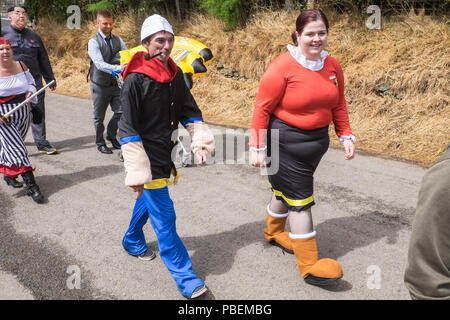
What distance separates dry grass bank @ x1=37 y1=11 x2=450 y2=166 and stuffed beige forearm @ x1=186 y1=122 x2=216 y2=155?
4148mm

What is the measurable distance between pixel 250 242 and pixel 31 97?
3.26m

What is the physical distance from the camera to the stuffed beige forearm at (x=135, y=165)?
9.21ft

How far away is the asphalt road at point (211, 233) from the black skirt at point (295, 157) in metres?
0.70

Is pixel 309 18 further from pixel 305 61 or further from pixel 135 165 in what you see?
pixel 135 165

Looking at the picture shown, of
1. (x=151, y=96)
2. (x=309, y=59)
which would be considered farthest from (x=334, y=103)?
(x=151, y=96)

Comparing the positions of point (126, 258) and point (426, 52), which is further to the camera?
point (426, 52)

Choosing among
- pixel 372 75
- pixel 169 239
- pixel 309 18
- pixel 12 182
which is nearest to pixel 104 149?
pixel 12 182

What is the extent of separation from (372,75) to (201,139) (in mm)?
6484

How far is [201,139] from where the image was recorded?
3.13m

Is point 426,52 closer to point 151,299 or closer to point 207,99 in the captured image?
point 207,99

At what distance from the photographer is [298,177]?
3221 mm

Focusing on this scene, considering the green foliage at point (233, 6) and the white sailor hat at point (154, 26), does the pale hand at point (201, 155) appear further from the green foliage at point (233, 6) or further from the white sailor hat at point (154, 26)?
the green foliage at point (233, 6)

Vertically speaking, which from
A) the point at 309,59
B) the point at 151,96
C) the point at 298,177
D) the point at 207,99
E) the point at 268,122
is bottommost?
the point at 207,99

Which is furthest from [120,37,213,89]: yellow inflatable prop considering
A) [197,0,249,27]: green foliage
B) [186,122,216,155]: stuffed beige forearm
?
[197,0,249,27]: green foliage
